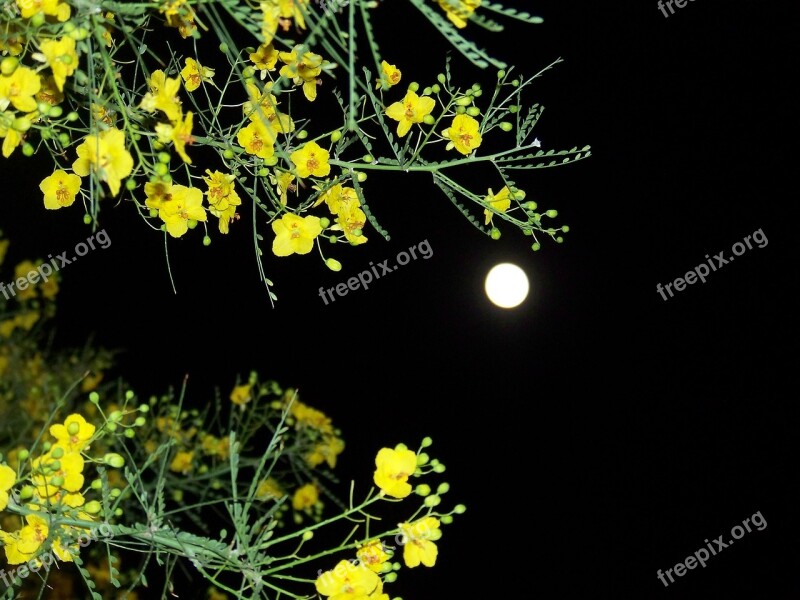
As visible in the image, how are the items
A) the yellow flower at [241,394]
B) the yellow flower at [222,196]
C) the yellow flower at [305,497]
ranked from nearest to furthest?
1. the yellow flower at [222,196]
2. the yellow flower at [305,497]
3. the yellow flower at [241,394]

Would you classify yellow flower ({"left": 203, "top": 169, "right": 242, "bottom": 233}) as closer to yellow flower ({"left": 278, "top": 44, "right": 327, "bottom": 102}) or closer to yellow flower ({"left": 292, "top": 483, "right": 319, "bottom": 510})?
yellow flower ({"left": 278, "top": 44, "right": 327, "bottom": 102})

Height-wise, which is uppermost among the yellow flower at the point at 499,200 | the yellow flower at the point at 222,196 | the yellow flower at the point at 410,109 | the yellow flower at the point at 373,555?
the yellow flower at the point at 222,196

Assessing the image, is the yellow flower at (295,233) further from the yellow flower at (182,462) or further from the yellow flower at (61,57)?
the yellow flower at (182,462)

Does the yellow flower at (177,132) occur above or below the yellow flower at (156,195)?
below

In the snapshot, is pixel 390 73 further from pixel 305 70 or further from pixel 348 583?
pixel 348 583

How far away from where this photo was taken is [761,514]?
4.94 m

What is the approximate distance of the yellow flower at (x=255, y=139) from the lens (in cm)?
80

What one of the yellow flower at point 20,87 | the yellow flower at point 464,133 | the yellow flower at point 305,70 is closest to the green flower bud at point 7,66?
the yellow flower at point 20,87

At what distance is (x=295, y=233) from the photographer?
0.86m

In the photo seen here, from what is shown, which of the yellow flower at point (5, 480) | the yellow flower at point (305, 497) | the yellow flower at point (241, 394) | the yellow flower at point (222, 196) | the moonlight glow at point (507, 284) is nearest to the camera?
the yellow flower at point (5, 480)

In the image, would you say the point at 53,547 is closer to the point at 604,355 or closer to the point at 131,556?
the point at 131,556

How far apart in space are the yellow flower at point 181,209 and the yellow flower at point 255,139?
8 centimetres

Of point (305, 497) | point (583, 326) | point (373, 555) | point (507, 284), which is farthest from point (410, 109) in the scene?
point (583, 326)

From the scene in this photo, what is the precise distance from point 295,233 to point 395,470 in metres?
0.29
